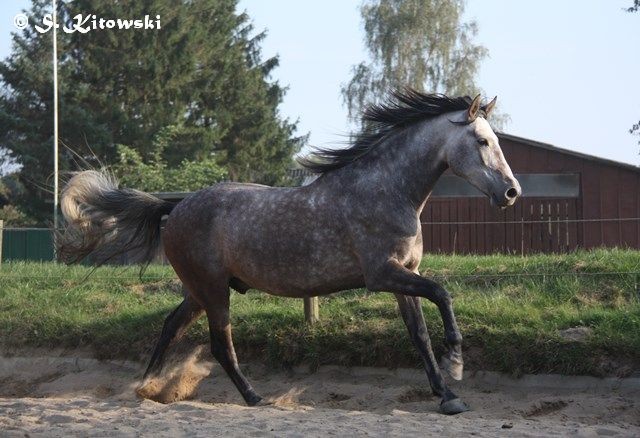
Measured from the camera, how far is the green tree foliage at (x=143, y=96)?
36.8 m

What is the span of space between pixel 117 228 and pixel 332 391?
275 centimetres

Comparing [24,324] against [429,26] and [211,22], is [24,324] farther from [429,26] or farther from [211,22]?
[429,26]

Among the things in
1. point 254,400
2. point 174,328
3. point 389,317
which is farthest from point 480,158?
point 174,328

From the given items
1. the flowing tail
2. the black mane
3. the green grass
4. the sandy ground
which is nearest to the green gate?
the green grass

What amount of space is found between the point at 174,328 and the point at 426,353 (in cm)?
253

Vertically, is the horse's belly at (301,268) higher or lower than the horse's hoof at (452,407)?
higher

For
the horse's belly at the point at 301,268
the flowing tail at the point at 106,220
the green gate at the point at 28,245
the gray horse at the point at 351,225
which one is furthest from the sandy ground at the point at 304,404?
the green gate at the point at 28,245

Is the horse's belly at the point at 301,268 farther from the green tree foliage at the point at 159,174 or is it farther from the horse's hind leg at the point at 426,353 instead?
the green tree foliage at the point at 159,174

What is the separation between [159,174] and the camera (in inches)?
1324

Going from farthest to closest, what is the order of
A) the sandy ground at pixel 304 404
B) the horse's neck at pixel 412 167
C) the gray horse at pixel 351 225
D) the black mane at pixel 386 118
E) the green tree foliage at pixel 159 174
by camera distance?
the green tree foliage at pixel 159 174, the black mane at pixel 386 118, the horse's neck at pixel 412 167, the gray horse at pixel 351 225, the sandy ground at pixel 304 404

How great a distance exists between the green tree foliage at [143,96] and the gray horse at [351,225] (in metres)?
27.1

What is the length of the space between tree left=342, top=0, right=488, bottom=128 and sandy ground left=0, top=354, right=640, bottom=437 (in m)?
34.8

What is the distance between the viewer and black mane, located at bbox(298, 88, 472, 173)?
8.55 meters

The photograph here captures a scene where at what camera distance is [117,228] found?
10180mm
